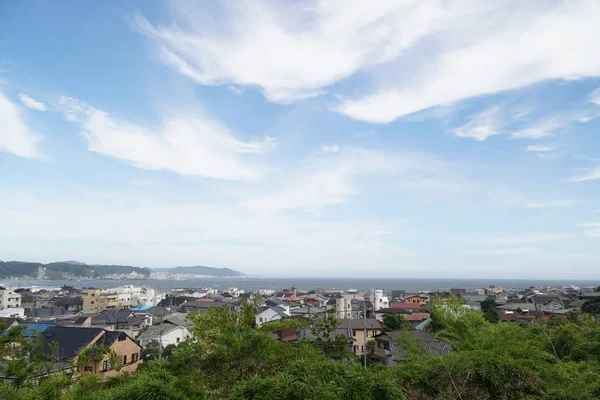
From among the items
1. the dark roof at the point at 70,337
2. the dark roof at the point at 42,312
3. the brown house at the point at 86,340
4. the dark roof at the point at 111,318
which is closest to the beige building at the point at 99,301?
the dark roof at the point at 42,312

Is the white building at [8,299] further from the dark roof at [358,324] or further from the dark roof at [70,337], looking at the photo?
the dark roof at [358,324]

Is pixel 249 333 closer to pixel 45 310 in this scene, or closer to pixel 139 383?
pixel 139 383

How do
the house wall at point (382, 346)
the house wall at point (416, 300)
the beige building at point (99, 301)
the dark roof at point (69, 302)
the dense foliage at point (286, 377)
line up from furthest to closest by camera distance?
the house wall at point (416, 300)
the beige building at point (99, 301)
the dark roof at point (69, 302)
the house wall at point (382, 346)
the dense foliage at point (286, 377)

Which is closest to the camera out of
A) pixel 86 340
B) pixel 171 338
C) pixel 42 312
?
pixel 86 340

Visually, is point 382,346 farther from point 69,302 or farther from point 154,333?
point 69,302

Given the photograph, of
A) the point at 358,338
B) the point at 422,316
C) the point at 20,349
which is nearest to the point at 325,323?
the point at 20,349

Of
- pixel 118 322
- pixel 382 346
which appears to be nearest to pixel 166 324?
pixel 118 322
